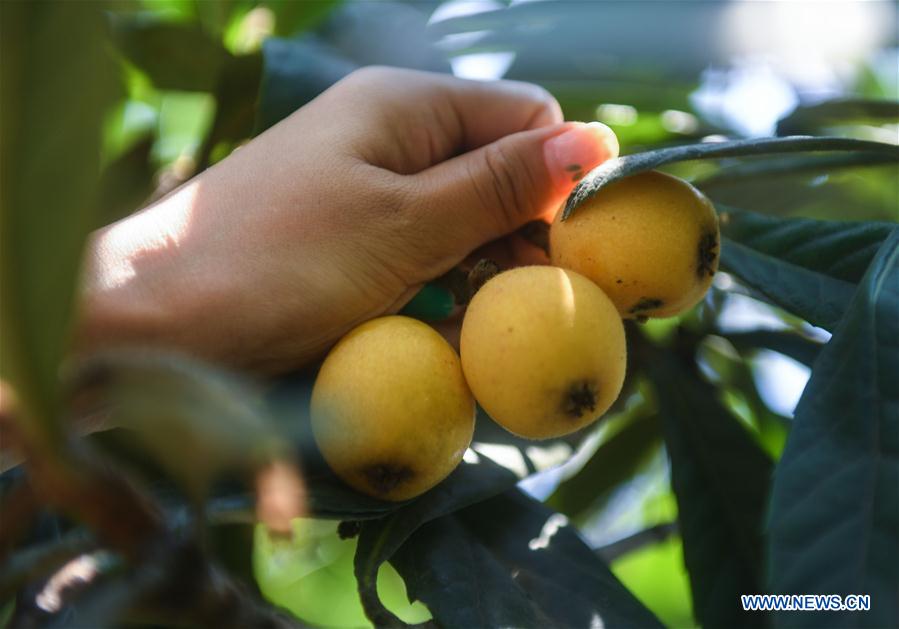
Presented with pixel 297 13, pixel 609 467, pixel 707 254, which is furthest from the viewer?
pixel 297 13

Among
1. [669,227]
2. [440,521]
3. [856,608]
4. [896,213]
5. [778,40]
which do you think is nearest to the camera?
[856,608]

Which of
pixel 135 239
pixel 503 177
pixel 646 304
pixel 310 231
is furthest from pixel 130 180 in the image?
pixel 646 304

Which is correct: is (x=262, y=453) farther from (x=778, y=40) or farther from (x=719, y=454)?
(x=778, y=40)

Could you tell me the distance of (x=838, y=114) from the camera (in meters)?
1.65

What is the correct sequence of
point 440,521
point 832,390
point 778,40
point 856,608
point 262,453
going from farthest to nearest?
point 778,40 < point 440,521 < point 832,390 < point 856,608 < point 262,453

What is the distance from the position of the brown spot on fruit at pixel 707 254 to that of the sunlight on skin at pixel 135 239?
66 cm

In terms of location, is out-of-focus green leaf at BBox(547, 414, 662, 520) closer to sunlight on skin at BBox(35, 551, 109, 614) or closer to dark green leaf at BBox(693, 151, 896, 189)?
dark green leaf at BBox(693, 151, 896, 189)

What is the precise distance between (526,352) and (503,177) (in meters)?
0.36

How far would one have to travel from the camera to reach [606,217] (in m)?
1.05

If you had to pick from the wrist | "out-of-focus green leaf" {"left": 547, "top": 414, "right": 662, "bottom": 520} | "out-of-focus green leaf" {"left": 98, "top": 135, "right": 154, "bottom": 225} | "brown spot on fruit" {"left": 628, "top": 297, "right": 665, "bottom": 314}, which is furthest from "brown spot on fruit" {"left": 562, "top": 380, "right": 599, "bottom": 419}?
"out-of-focus green leaf" {"left": 98, "top": 135, "right": 154, "bottom": 225}

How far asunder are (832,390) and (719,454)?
1.81ft

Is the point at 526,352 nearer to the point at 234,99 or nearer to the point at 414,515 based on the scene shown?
the point at 414,515

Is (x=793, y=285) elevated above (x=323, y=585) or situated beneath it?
elevated above

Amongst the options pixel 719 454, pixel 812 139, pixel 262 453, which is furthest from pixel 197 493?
pixel 719 454
